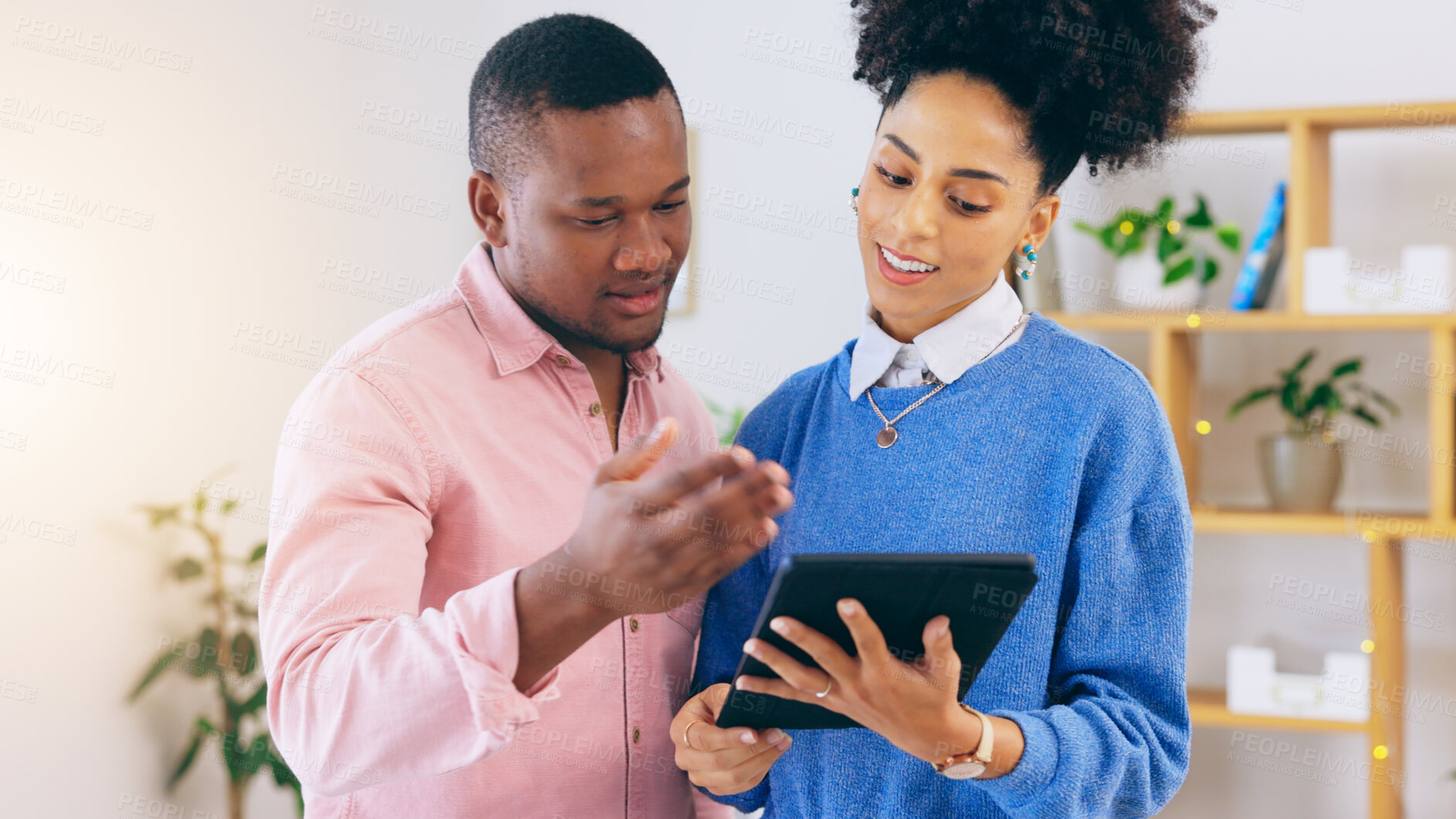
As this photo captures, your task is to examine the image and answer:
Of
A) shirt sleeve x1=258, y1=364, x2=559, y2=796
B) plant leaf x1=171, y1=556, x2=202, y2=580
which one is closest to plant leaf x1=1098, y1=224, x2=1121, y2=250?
shirt sleeve x1=258, y1=364, x2=559, y2=796

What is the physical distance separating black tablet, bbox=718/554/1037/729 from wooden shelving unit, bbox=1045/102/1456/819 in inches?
61.4

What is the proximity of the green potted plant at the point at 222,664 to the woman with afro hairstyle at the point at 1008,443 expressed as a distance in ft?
5.92

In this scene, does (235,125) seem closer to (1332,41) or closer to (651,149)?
(651,149)

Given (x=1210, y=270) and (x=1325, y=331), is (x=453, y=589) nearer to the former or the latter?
(x=1210, y=270)

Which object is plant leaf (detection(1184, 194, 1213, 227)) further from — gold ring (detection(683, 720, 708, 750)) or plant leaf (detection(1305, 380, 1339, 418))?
gold ring (detection(683, 720, 708, 750))

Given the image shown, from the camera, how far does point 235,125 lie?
279 centimetres

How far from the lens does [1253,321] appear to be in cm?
235

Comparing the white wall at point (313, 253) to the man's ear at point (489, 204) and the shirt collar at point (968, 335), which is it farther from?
the shirt collar at point (968, 335)

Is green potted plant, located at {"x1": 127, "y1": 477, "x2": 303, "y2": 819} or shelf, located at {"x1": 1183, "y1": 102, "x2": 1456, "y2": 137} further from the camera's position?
green potted plant, located at {"x1": 127, "y1": 477, "x2": 303, "y2": 819}

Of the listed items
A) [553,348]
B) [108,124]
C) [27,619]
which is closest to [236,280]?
[108,124]

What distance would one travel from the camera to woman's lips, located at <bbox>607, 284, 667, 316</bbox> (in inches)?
46.9

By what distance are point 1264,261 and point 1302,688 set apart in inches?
34.5

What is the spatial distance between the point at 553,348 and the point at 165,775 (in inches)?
78.0

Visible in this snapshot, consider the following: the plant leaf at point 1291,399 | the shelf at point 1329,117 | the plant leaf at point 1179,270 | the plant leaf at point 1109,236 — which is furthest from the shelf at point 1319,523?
the shelf at point 1329,117
